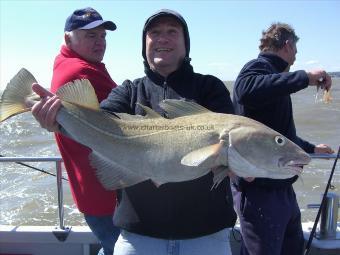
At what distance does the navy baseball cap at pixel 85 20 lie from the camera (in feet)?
11.3

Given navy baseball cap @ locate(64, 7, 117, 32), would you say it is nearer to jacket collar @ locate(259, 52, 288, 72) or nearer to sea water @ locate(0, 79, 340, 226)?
jacket collar @ locate(259, 52, 288, 72)

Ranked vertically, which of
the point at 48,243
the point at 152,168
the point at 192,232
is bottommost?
the point at 48,243

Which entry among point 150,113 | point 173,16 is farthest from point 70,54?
point 150,113

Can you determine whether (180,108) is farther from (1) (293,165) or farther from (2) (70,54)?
(2) (70,54)

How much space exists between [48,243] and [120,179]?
233cm

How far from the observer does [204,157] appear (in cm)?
220

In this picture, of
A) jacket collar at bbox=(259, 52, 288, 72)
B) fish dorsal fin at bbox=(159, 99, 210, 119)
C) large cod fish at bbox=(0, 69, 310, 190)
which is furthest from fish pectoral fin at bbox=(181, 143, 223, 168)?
jacket collar at bbox=(259, 52, 288, 72)

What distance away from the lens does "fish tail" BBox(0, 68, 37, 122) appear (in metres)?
2.58

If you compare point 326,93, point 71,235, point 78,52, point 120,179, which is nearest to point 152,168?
point 120,179

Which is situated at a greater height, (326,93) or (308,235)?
(326,93)

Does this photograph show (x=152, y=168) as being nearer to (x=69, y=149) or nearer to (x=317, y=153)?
(x=69, y=149)

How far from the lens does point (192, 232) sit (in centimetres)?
253

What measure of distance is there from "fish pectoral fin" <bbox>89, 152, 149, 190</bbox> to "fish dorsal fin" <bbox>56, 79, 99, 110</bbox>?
1.03 feet

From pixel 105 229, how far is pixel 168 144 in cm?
140
